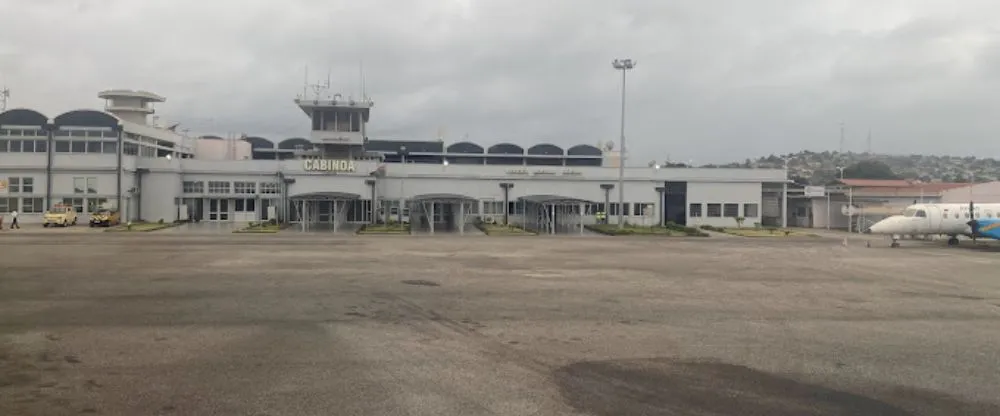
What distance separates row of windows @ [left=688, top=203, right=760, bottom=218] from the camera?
246 ft

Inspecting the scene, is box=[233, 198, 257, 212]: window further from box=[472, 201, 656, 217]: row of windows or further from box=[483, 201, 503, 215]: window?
box=[472, 201, 656, 217]: row of windows

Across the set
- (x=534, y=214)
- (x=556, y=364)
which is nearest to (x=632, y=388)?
(x=556, y=364)

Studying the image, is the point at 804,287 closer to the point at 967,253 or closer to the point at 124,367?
the point at 124,367

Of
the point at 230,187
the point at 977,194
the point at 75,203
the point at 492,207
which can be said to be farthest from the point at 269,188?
the point at 977,194

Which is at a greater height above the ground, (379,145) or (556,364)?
(379,145)

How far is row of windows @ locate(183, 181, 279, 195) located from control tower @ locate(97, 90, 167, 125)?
26482 mm

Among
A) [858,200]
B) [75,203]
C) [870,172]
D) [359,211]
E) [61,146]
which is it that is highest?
[870,172]

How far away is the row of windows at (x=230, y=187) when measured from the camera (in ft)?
233

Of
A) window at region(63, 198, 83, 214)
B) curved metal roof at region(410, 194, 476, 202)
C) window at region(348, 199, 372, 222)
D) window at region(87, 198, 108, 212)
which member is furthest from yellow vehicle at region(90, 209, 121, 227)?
curved metal roof at region(410, 194, 476, 202)

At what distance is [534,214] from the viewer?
224ft

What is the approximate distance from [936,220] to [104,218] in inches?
2494

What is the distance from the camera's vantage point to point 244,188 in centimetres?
7181

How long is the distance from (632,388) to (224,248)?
29163 millimetres

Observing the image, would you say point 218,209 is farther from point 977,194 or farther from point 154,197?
point 977,194
